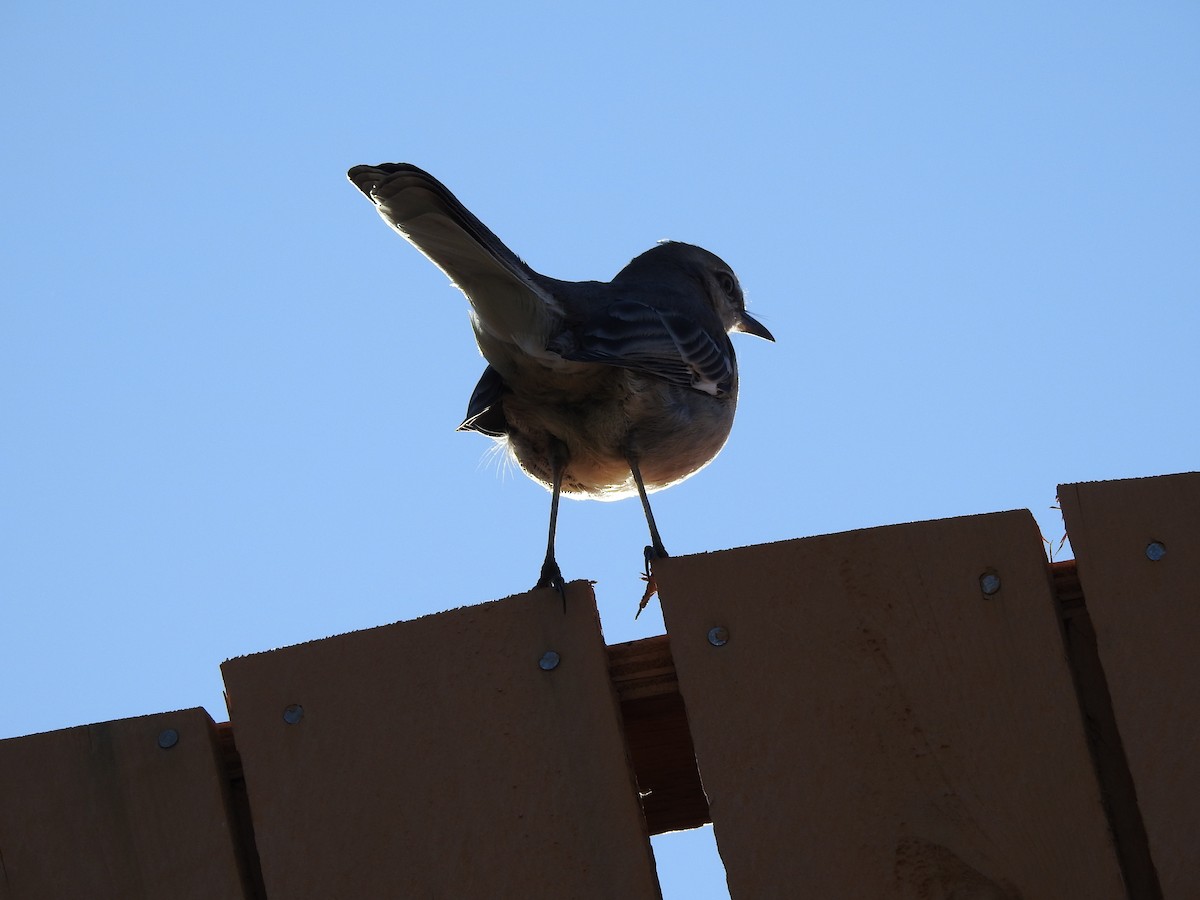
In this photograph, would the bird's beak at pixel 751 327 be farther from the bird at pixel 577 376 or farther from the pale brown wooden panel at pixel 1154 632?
the pale brown wooden panel at pixel 1154 632

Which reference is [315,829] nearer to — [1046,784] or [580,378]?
[1046,784]

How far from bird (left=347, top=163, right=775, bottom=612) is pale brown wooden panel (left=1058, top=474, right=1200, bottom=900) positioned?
61.9 inches

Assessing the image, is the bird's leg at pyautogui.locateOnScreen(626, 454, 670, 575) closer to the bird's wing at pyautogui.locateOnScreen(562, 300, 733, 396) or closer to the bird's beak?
the bird's wing at pyautogui.locateOnScreen(562, 300, 733, 396)

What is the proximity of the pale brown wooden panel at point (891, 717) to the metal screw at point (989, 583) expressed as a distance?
0.01 m

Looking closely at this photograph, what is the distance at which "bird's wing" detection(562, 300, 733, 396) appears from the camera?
16.7ft

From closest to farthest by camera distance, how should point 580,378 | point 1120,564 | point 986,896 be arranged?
point 986,896, point 1120,564, point 580,378

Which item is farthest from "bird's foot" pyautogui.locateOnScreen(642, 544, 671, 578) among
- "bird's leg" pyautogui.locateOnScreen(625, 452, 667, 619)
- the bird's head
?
the bird's head

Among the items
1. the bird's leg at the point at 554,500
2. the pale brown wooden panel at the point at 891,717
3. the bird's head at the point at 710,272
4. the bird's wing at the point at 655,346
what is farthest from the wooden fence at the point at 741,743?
the bird's head at the point at 710,272

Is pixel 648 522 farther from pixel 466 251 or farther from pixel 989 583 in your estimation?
pixel 989 583

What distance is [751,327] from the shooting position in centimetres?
785

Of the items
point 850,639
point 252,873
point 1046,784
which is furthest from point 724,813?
point 252,873

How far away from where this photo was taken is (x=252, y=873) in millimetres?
3314

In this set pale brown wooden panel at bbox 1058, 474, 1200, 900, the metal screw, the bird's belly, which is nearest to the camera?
pale brown wooden panel at bbox 1058, 474, 1200, 900

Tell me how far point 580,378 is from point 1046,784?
2569mm
